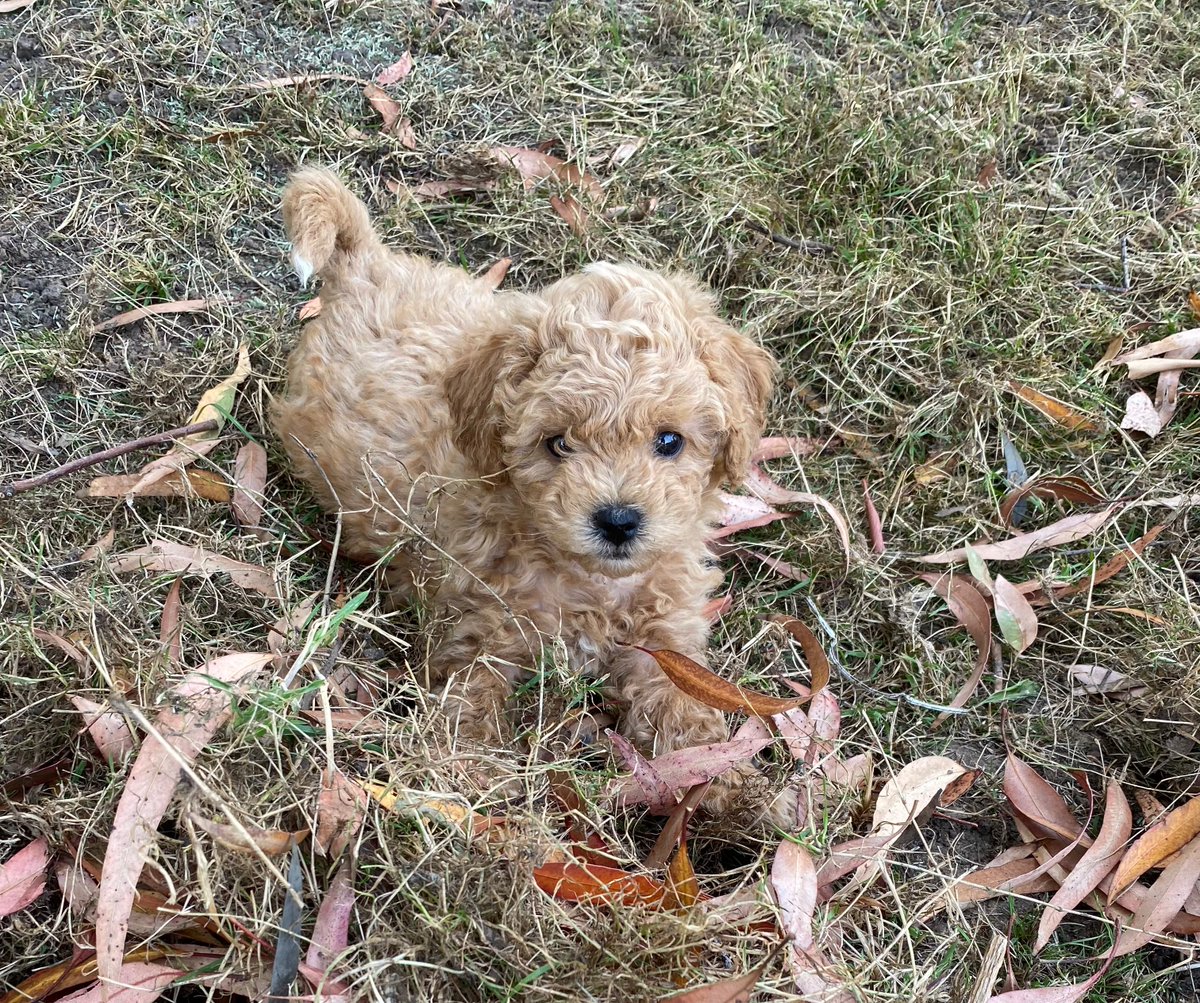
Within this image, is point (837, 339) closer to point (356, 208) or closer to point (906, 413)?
point (906, 413)

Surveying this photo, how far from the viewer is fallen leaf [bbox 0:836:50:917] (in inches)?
103

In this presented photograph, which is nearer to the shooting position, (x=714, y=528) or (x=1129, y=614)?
(x=1129, y=614)

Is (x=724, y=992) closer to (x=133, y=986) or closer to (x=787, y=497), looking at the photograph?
(x=133, y=986)

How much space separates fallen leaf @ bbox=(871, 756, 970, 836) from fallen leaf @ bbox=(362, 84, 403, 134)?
4122 millimetres

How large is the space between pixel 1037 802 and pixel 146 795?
2.80 metres

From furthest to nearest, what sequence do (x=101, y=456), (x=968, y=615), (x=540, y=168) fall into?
(x=540, y=168), (x=968, y=615), (x=101, y=456)

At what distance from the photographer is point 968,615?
3.74 meters

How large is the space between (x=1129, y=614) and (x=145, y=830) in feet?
11.4

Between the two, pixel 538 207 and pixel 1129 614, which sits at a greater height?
pixel 538 207

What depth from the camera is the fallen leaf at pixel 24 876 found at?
2.61m

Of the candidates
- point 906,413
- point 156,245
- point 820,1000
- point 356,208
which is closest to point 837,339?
point 906,413

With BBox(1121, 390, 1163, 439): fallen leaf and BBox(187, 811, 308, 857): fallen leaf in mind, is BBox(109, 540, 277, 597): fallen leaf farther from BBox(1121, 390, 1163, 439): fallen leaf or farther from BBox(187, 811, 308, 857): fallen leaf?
BBox(1121, 390, 1163, 439): fallen leaf

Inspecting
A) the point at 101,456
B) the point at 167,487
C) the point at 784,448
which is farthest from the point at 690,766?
the point at 101,456

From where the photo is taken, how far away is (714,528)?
4031 millimetres
